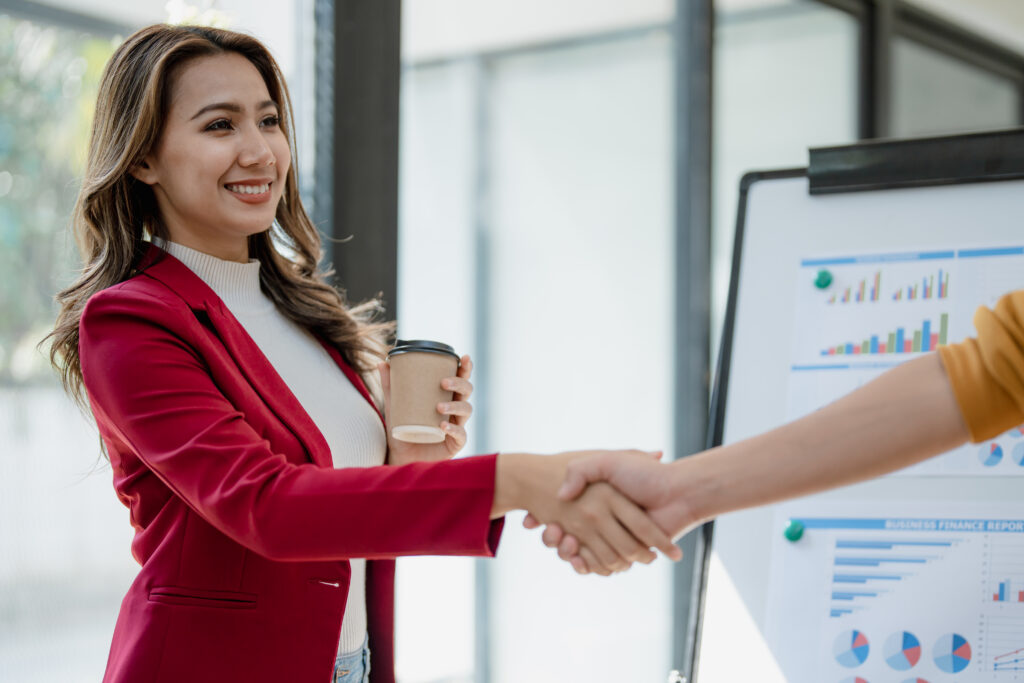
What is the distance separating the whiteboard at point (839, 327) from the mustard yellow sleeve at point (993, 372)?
409 mm

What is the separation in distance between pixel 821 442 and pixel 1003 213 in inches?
24.8

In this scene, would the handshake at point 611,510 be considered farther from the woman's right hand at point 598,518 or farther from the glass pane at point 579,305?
the glass pane at point 579,305

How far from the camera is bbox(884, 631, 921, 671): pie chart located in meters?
1.37

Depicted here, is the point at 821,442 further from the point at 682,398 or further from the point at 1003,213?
the point at 682,398

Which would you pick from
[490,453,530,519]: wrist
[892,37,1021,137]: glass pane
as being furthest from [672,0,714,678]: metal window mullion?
[490,453,530,519]: wrist

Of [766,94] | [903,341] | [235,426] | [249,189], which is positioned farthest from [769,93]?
[235,426]

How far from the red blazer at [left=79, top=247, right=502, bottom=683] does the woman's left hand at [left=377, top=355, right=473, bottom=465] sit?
6.7 inches

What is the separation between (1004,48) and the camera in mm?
4270

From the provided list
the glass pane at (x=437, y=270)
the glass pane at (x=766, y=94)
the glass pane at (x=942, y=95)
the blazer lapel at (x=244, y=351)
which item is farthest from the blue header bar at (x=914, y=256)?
the glass pane at (x=942, y=95)

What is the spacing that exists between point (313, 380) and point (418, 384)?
195 millimetres

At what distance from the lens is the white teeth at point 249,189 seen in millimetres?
1353

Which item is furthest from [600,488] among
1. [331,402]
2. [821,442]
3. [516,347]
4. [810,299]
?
[516,347]

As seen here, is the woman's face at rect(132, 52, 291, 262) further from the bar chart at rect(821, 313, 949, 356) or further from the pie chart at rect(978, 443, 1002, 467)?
the pie chart at rect(978, 443, 1002, 467)

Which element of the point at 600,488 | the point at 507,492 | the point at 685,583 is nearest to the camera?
the point at 507,492
